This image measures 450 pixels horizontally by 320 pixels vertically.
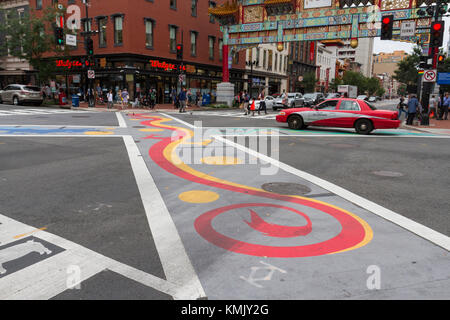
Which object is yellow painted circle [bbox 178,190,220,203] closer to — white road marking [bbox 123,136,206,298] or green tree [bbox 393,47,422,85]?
white road marking [bbox 123,136,206,298]

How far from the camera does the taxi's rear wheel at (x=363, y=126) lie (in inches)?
600

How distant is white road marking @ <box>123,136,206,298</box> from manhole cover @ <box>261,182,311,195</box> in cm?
212

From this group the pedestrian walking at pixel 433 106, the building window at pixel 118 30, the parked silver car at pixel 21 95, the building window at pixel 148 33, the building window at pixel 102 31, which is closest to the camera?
the pedestrian walking at pixel 433 106

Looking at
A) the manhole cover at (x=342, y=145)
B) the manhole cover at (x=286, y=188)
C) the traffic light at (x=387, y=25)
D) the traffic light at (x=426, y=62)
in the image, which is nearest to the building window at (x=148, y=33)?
the traffic light at (x=387, y=25)

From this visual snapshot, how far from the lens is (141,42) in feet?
113

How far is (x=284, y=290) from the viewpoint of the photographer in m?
3.11

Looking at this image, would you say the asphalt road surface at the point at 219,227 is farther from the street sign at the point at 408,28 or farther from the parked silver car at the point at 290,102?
the parked silver car at the point at 290,102

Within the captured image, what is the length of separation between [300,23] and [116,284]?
105 ft

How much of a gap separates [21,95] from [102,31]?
1053 cm

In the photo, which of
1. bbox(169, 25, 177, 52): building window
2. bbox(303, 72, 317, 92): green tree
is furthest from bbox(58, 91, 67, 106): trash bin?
bbox(303, 72, 317, 92): green tree

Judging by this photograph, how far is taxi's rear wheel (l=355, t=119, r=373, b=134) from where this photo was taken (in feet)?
50.0

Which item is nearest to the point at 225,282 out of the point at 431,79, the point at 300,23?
the point at 431,79

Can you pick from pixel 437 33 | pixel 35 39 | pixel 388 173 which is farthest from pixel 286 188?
pixel 35 39

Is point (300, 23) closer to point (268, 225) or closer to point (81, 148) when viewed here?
point (81, 148)
